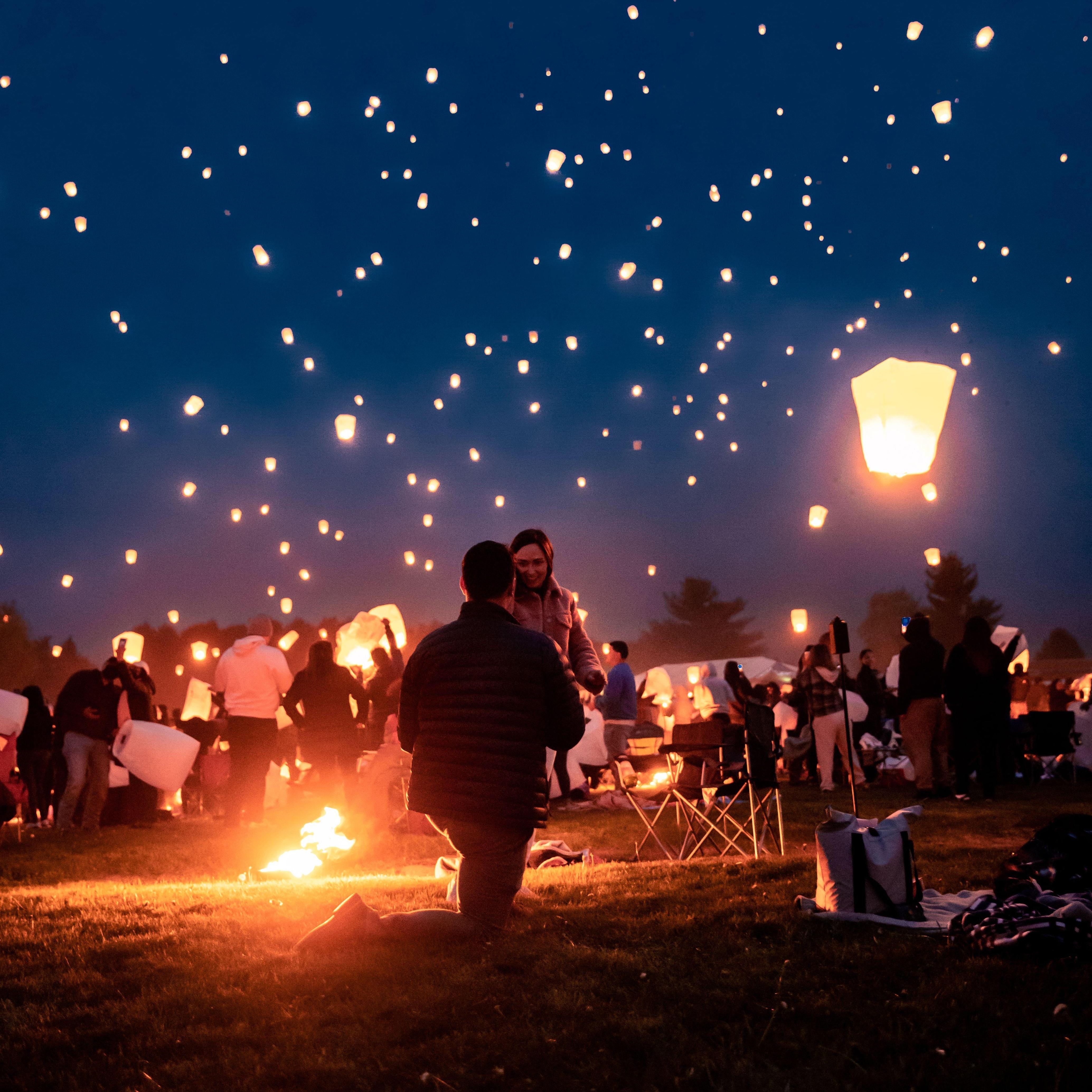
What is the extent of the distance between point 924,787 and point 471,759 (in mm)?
8035

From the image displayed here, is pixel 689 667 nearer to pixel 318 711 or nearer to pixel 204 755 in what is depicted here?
pixel 204 755

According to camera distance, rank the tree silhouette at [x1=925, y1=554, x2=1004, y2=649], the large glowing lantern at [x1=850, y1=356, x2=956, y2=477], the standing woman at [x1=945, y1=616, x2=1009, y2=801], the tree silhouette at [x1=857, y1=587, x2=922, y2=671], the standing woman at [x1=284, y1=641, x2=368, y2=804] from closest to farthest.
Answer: the large glowing lantern at [x1=850, y1=356, x2=956, y2=477] < the standing woman at [x1=284, y1=641, x2=368, y2=804] < the standing woman at [x1=945, y1=616, x2=1009, y2=801] < the tree silhouette at [x1=925, y1=554, x2=1004, y2=649] < the tree silhouette at [x1=857, y1=587, x2=922, y2=671]

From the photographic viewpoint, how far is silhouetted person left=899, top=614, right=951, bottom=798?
10031 millimetres

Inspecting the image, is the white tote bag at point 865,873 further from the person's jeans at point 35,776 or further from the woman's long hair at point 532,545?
the person's jeans at point 35,776

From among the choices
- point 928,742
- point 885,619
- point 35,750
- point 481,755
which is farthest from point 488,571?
point 885,619

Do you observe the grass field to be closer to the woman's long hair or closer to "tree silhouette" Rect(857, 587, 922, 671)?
the woman's long hair

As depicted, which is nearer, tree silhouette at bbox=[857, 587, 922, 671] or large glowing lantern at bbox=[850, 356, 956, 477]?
large glowing lantern at bbox=[850, 356, 956, 477]

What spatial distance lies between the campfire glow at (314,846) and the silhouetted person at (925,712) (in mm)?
6123

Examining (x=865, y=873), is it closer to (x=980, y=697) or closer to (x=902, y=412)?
(x=902, y=412)

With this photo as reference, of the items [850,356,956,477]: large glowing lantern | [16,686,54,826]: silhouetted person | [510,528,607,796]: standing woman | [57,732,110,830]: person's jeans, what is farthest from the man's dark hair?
[16,686,54,826]: silhouetted person

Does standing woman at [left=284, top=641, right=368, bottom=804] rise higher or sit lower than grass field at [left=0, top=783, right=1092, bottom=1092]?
higher

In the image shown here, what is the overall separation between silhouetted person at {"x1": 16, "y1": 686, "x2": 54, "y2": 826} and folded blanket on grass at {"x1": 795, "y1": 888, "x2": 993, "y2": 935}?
9.41m

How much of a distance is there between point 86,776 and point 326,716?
9.12 ft

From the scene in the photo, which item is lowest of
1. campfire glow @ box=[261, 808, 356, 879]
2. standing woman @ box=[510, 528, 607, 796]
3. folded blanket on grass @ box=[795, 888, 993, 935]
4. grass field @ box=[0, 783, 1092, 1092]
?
campfire glow @ box=[261, 808, 356, 879]
